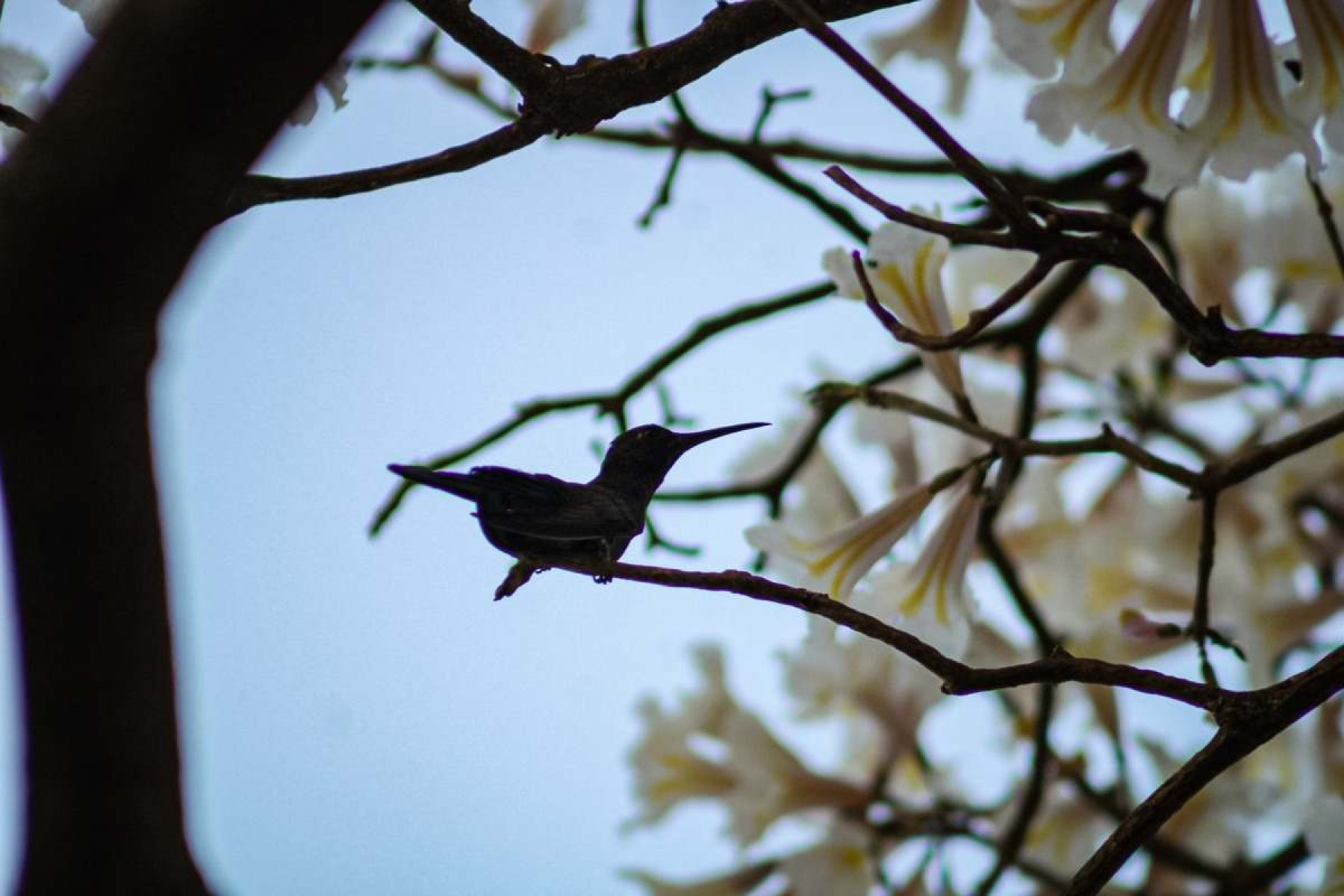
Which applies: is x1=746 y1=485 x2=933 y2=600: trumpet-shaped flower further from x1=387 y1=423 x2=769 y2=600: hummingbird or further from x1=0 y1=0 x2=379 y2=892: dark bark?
x1=0 y1=0 x2=379 y2=892: dark bark

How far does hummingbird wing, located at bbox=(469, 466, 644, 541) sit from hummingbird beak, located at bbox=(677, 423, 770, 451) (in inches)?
11.8

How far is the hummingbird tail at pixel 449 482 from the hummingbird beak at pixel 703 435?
469mm

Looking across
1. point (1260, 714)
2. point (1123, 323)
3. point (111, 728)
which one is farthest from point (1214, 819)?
point (111, 728)

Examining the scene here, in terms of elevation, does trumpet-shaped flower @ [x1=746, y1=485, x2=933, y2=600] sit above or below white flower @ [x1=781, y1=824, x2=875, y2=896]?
above

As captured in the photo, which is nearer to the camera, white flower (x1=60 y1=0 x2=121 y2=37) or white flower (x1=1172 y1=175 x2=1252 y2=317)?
white flower (x1=60 y1=0 x2=121 y2=37)

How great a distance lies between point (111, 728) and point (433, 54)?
7.00ft

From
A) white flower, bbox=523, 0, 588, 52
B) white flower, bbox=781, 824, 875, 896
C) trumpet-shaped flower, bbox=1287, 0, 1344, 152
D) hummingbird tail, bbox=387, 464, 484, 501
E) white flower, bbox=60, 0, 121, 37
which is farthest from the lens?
white flower, bbox=781, 824, 875, 896

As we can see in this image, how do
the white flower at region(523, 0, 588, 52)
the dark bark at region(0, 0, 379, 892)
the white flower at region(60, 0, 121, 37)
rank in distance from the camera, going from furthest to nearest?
1. the white flower at region(523, 0, 588, 52)
2. the white flower at region(60, 0, 121, 37)
3. the dark bark at region(0, 0, 379, 892)

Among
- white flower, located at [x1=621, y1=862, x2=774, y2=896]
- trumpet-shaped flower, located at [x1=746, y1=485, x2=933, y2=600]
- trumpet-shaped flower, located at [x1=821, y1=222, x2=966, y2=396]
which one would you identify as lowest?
white flower, located at [x1=621, y1=862, x2=774, y2=896]

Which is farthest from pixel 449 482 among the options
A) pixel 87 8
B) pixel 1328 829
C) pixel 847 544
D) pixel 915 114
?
pixel 1328 829

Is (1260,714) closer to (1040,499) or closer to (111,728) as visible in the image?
(111,728)

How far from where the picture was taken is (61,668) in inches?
28.9

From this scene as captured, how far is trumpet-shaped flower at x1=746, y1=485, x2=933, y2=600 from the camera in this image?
6.49 ft

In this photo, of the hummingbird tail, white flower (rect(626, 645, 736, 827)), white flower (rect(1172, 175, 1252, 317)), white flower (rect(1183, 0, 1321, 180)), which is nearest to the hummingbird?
the hummingbird tail
